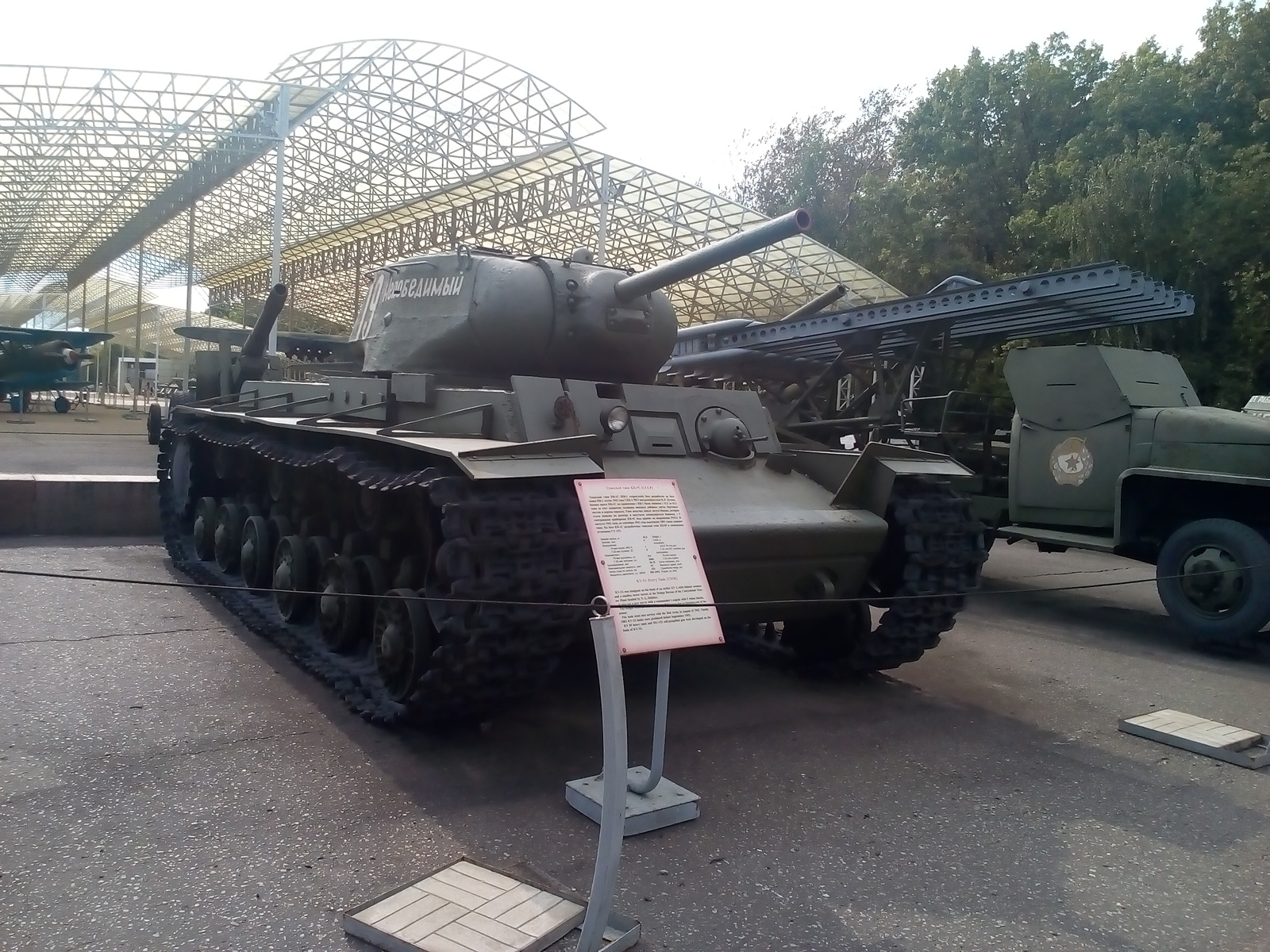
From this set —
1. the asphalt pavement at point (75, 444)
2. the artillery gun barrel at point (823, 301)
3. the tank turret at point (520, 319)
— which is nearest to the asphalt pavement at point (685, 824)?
the tank turret at point (520, 319)

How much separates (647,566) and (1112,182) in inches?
710

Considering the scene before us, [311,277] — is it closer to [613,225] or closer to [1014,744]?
[613,225]

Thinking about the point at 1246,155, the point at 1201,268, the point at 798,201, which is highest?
the point at 798,201

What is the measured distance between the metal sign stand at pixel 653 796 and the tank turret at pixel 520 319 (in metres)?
2.89

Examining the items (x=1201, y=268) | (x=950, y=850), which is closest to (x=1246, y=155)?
(x=1201, y=268)

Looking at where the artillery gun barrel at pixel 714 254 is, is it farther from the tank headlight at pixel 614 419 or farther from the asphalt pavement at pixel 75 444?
the asphalt pavement at pixel 75 444

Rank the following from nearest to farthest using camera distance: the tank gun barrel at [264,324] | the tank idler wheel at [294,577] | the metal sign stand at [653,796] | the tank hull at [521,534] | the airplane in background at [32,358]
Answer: the metal sign stand at [653,796], the tank hull at [521,534], the tank idler wheel at [294,577], the tank gun barrel at [264,324], the airplane in background at [32,358]

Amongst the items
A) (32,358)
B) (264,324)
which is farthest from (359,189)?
(264,324)

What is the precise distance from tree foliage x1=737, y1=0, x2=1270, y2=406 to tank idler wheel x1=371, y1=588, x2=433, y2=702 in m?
14.7

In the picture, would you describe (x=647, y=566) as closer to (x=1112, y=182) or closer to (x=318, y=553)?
(x=318, y=553)

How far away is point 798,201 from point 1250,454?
31.8 metres

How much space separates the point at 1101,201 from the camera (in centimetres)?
1891

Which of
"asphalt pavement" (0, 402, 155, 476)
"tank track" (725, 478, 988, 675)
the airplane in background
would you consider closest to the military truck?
"tank track" (725, 478, 988, 675)

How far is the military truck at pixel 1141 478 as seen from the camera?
817cm
